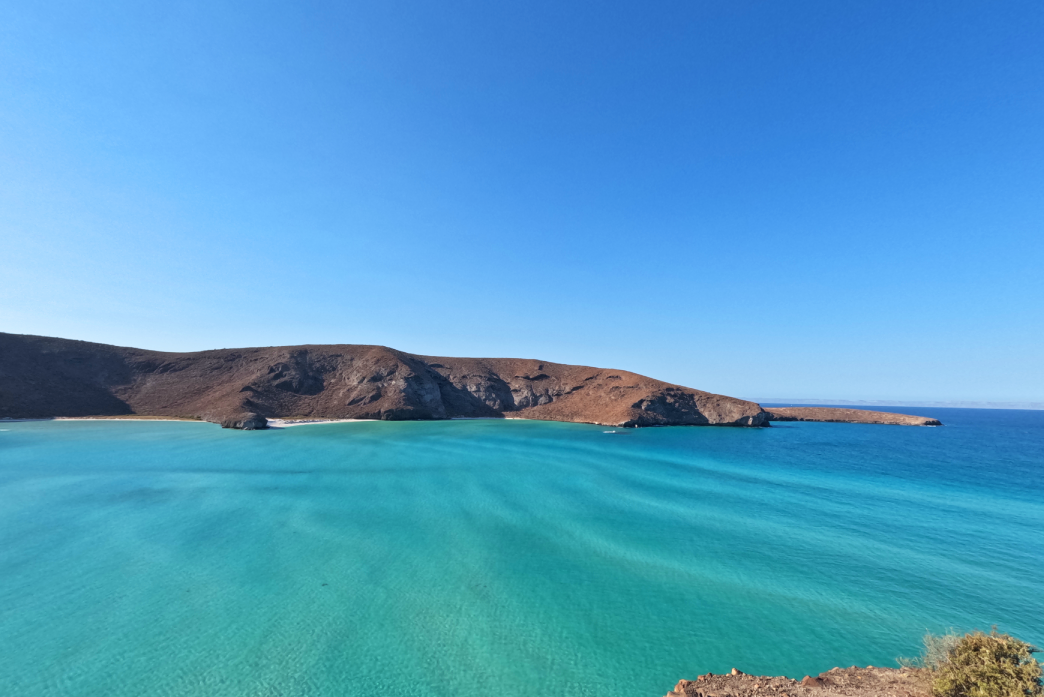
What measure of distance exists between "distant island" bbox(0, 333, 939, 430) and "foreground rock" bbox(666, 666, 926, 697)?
5771 cm

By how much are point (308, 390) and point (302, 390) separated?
936 millimetres

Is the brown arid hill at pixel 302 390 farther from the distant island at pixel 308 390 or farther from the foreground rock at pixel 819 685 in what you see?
the foreground rock at pixel 819 685

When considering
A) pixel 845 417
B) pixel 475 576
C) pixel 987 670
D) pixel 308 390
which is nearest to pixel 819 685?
pixel 987 670

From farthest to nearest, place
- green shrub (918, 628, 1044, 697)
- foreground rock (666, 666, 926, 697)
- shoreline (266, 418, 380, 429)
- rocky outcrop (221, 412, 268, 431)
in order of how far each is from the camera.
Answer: shoreline (266, 418, 380, 429), rocky outcrop (221, 412, 268, 431), foreground rock (666, 666, 926, 697), green shrub (918, 628, 1044, 697)

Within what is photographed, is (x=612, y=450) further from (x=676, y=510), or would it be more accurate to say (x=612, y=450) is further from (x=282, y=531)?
(x=282, y=531)

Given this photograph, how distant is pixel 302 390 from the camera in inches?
2712

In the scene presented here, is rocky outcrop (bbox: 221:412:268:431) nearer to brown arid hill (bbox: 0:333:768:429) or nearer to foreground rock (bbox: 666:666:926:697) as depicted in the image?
brown arid hill (bbox: 0:333:768:429)

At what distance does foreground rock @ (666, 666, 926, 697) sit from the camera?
6.36 metres

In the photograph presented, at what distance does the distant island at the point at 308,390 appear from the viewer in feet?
199

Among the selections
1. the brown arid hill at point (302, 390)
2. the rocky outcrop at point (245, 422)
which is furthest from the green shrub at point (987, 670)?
the brown arid hill at point (302, 390)

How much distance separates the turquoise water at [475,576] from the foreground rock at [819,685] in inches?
35.0

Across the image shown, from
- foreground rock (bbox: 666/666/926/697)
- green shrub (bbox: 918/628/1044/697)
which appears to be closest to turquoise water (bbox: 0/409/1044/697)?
foreground rock (bbox: 666/666/926/697)

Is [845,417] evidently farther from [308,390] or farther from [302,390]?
[302,390]

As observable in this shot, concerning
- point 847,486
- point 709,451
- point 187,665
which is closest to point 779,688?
point 187,665
